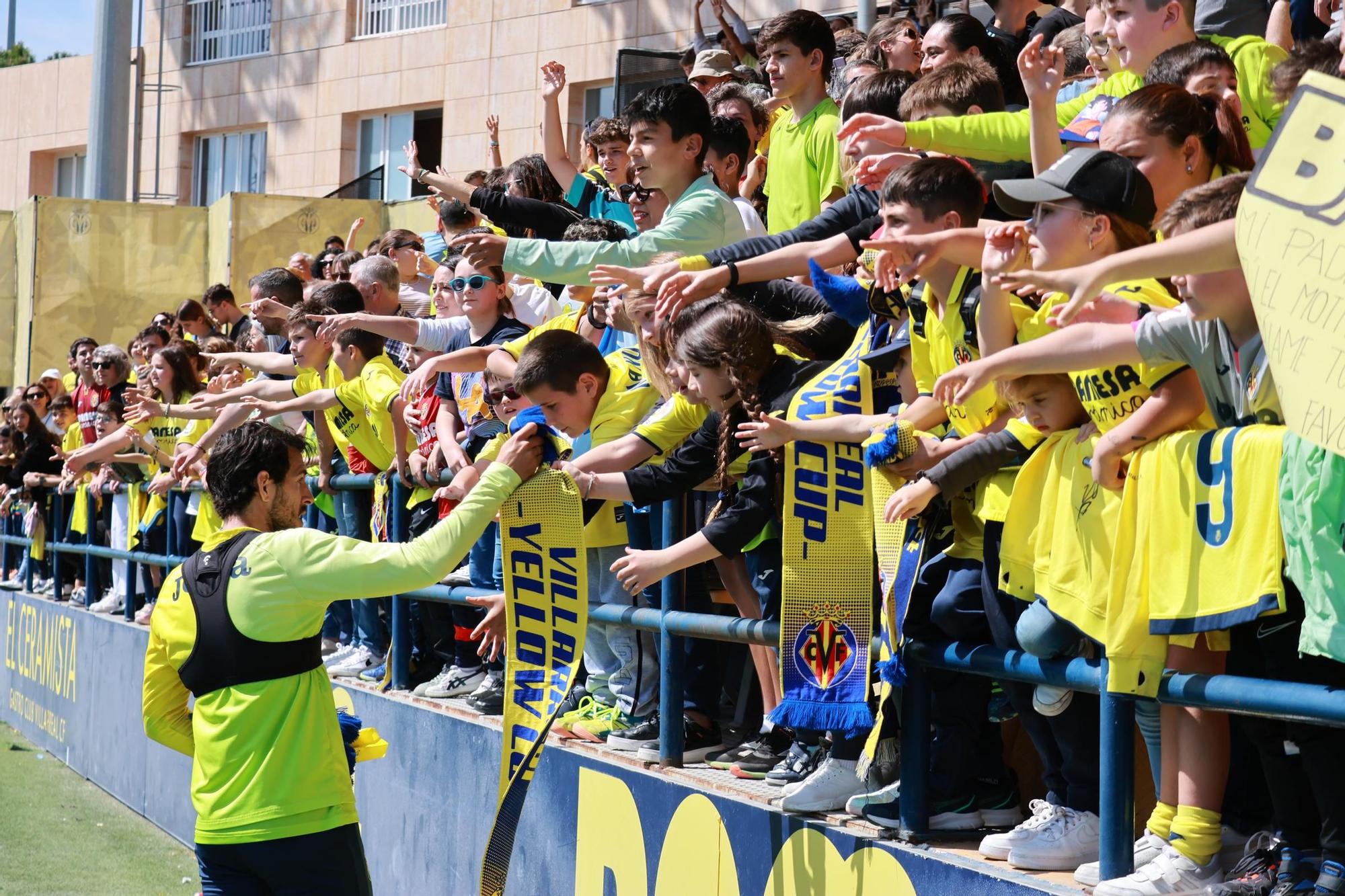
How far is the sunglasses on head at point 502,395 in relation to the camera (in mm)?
6135

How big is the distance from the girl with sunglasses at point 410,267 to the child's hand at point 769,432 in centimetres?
574

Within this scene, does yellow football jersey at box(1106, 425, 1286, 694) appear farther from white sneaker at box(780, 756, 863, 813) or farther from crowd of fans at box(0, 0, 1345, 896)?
white sneaker at box(780, 756, 863, 813)

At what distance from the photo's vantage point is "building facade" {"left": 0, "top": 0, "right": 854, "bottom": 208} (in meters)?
22.8

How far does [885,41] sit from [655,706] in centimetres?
359

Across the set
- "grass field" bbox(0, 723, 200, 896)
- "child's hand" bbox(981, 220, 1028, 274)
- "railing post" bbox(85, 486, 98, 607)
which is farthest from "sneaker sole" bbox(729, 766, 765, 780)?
"railing post" bbox(85, 486, 98, 607)

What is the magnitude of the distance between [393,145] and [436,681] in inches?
799

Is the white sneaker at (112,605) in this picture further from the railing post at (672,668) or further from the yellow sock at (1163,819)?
the yellow sock at (1163,819)

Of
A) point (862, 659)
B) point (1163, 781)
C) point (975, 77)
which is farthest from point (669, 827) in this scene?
point (975, 77)

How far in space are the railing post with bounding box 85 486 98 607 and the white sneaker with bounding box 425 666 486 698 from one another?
6157 mm

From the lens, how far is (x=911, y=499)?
397cm

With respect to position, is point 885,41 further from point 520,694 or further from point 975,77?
point 520,694

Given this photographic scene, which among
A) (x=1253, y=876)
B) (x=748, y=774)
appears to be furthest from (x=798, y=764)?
(x=1253, y=876)

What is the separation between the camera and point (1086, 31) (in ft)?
20.5

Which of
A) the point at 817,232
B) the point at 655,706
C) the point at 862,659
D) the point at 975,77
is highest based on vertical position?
the point at 975,77
